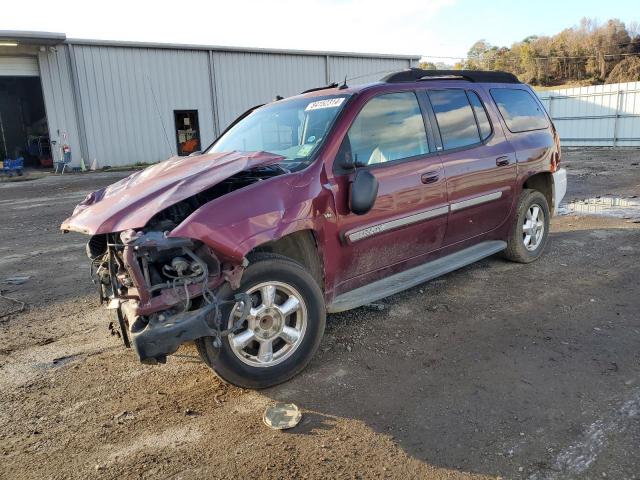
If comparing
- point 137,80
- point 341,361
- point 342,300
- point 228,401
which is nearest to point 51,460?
point 228,401

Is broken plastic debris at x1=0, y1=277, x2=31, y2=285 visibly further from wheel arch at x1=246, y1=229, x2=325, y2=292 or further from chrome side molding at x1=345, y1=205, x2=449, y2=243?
chrome side molding at x1=345, y1=205, x2=449, y2=243

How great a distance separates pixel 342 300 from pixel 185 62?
20.9 metres

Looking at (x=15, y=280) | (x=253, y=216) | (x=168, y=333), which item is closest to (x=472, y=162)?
(x=253, y=216)

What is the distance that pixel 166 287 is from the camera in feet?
9.21

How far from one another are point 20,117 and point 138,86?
35.5ft

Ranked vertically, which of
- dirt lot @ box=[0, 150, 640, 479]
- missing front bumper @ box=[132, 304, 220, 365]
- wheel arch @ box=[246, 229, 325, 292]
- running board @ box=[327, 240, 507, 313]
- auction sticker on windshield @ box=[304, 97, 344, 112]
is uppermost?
auction sticker on windshield @ box=[304, 97, 344, 112]

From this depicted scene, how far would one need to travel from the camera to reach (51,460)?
8.42 feet

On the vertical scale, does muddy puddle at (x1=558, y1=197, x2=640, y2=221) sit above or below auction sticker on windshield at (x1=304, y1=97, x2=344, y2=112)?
below

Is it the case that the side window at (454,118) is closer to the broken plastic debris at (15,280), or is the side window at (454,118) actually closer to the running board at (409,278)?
the running board at (409,278)

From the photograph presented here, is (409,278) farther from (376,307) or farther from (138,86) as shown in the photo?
(138,86)

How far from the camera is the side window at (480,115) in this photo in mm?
4852

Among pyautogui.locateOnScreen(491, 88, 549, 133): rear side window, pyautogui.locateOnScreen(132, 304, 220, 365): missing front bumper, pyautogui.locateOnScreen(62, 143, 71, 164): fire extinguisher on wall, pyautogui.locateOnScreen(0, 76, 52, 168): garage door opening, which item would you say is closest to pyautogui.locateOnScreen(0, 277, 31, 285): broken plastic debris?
pyautogui.locateOnScreen(132, 304, 220, 365): missing front bumper

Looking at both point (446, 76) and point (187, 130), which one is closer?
point (446, 76)

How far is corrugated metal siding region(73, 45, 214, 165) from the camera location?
20.0 meters
